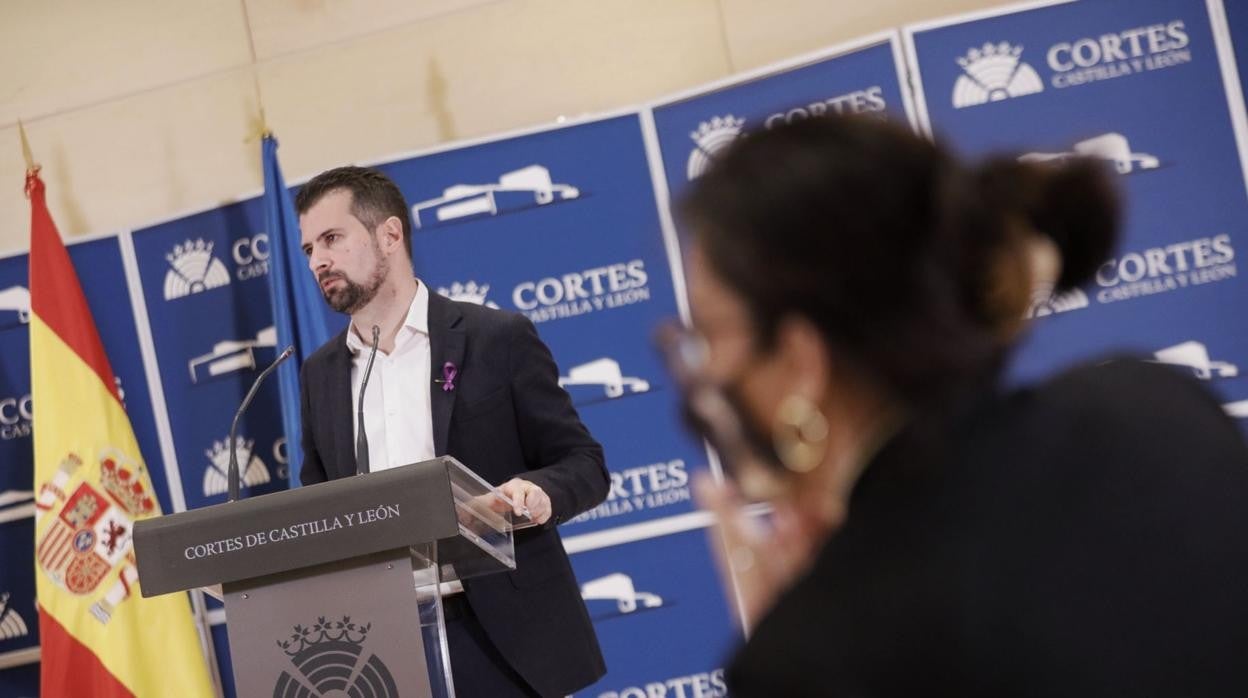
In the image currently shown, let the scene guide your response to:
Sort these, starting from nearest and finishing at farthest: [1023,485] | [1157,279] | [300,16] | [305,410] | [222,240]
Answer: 1. [1023,485]
2. [305,410]
3. [1157,279]
4. [222,240]
5. [300,16]

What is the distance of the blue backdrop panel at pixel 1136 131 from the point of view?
180 inches

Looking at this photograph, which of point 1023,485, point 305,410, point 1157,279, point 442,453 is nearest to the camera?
point 1023,485

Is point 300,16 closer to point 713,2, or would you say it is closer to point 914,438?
point 713,2

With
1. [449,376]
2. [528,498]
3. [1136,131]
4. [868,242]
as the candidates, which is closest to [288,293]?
[449,376]

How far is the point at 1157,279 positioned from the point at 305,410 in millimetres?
2837

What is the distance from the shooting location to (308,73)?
5.43 metres

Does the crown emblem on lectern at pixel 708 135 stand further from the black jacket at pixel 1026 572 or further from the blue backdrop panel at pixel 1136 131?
the black jacket at pixel 1026 572

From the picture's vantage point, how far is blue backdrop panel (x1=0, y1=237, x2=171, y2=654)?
16.5 feet

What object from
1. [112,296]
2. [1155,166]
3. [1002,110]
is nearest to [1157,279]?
[1155,166]

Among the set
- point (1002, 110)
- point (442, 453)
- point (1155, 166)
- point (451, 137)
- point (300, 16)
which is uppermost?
point (300, 16)

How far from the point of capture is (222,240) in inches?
198

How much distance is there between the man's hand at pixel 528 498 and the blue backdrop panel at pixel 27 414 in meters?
2.71

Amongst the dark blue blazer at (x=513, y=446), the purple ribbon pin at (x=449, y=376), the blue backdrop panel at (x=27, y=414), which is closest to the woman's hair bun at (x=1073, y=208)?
the dark blue blazer at (x=513, y=446)

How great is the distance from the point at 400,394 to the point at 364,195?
52 cm
